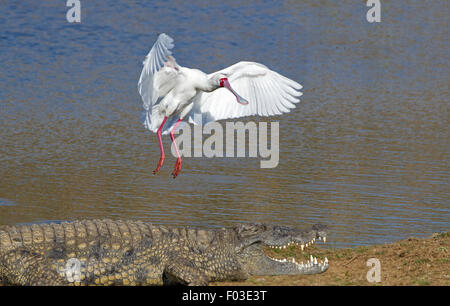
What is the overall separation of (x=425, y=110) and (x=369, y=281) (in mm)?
8774

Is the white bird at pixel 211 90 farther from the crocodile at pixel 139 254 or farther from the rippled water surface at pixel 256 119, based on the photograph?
the crocodile at pixel 139 254

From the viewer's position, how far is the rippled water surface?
9078 mm

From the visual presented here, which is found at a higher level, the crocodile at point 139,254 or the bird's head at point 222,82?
the bird's head at point 222,82

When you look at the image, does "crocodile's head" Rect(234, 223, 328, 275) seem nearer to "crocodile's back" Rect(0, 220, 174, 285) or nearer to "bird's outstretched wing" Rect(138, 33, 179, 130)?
"crocodile's back" Rect(0, 220, 174, 285)

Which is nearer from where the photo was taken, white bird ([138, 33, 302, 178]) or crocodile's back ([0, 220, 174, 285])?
crocodile's back ([0, 220, 174, 285])

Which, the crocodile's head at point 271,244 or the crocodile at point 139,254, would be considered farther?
the crocodile's head at point 271,244

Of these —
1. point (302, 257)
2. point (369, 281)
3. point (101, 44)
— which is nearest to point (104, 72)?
point (101, 44)

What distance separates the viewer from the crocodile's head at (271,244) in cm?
686

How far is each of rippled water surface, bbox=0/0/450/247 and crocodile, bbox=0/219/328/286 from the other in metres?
1.34

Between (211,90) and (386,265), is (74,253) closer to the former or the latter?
(386,265)

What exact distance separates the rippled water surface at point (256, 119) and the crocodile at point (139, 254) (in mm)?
1336

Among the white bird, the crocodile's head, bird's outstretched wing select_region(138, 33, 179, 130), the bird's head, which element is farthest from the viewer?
the white bird

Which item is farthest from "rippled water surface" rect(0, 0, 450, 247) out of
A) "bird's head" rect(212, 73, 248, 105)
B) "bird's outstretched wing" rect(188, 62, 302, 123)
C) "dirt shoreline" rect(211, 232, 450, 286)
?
"bird's head" rect(212, 73, 248, 105)

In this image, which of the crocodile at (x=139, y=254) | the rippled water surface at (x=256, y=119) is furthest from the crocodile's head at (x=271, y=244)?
the rippled water surface at (x=256, y=119)
